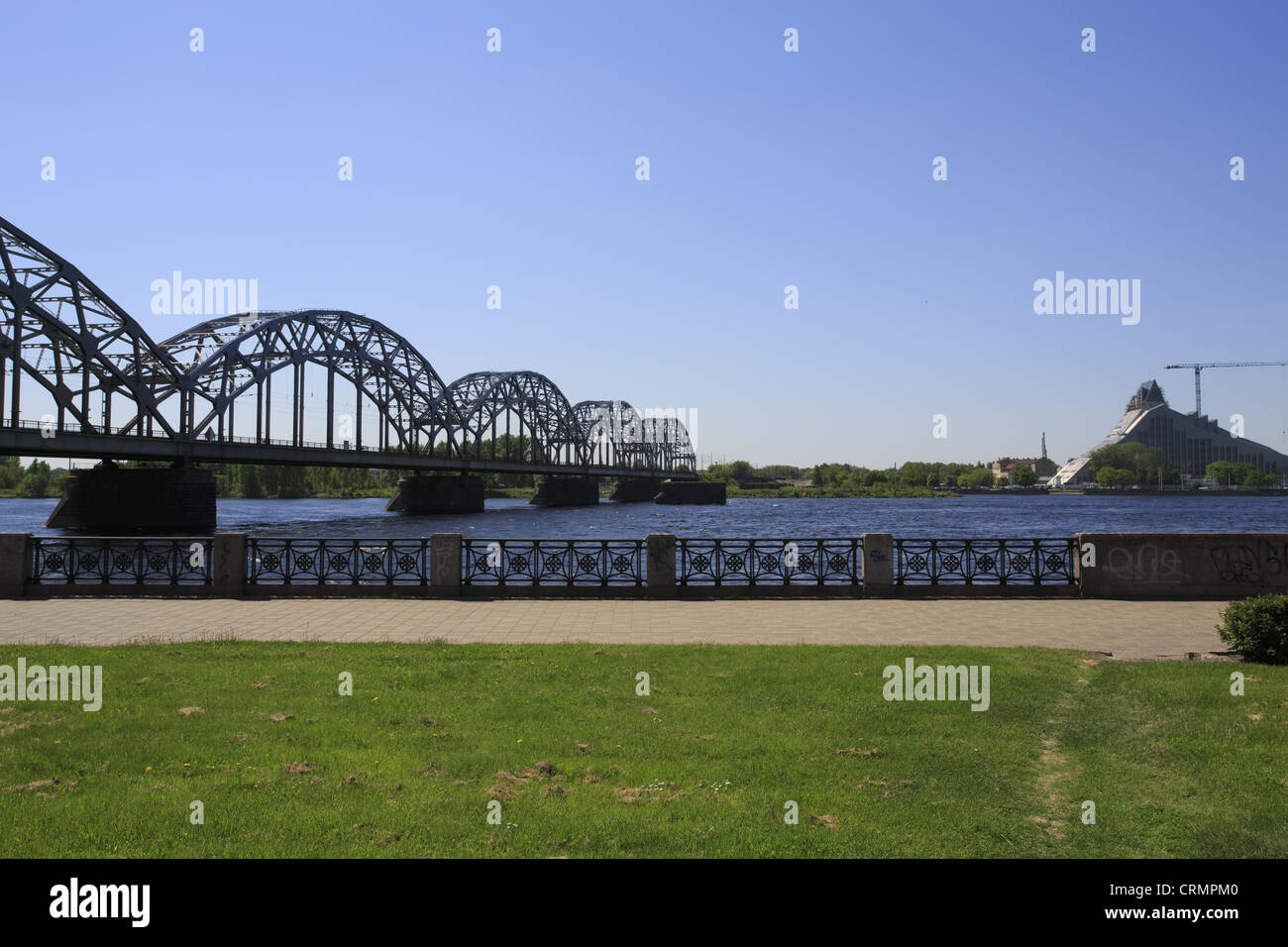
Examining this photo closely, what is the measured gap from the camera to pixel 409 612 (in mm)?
14555

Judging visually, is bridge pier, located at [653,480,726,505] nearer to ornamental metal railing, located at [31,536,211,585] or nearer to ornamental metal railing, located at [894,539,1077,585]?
ornamental metal railing, located at [894,539,1077,585]

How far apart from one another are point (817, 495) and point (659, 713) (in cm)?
17764

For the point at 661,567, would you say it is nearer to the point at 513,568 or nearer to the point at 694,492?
the point at 513,568

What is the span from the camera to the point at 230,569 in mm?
16422

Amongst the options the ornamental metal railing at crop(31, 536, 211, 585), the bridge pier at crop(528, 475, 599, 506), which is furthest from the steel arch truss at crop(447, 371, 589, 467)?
the ornamental metal railing at crop(31, 536, 211, 585)

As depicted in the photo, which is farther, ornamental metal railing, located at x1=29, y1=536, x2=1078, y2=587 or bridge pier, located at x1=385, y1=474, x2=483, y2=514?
A: bridge pier, located at x1=385, y1=474, x2=483, y2=514

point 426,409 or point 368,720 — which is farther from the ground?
point 426,409

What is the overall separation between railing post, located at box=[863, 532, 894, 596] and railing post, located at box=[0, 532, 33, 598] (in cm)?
1656

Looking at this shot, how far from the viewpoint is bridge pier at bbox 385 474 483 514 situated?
98125 millimetres

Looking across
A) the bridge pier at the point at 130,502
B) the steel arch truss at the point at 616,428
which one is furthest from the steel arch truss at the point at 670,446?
the bridge pier at the point at 130,502

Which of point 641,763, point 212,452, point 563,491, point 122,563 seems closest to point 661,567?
point 641,763

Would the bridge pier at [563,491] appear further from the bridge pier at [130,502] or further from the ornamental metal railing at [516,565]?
the ornamental metal railing at [516,565]
